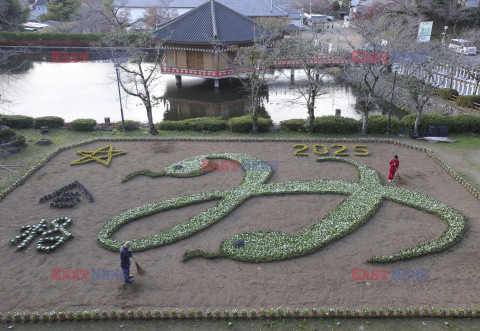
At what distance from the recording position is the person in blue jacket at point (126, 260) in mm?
12330

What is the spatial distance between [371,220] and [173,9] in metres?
75.5

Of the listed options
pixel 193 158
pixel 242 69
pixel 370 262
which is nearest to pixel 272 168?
pixel 193 158

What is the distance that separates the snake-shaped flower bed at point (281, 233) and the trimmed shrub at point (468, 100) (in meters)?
16.3

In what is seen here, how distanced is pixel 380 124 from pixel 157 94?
998 inches

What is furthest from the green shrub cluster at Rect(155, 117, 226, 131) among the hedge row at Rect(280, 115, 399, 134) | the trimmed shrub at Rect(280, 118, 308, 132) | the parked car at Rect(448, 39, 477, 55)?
the parked car at Rect(448, 39, 477, 55)

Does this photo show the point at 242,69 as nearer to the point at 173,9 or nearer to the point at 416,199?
the point at 416,199

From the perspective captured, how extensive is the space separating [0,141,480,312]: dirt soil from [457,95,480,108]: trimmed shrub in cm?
1317

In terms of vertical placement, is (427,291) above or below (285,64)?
below

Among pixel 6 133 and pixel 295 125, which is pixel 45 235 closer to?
pixel 6 133

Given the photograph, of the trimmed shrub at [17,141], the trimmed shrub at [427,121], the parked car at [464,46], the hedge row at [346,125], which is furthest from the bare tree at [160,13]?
the trimmed shrub at [427,121]

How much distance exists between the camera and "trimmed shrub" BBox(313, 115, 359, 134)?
2700 cm

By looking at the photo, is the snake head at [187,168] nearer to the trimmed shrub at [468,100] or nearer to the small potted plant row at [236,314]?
the small potted plant row at [236,314]

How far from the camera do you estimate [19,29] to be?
69.7 m

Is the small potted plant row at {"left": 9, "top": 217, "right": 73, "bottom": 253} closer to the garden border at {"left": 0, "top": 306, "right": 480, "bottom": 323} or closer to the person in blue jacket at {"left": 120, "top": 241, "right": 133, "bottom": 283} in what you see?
the garden border at {"left": 0, "top": 306, "right": 480, "bottom": 323}
